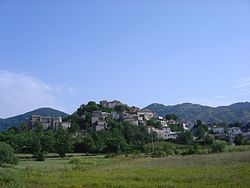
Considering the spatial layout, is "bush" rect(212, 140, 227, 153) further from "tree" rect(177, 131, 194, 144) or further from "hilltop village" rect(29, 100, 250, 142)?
"hilltop village" rect(29, 100, 250, 142)

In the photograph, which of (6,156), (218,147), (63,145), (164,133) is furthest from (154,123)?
(6,156)

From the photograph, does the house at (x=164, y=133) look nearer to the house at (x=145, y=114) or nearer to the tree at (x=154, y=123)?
the tree at (x=154, y=123)

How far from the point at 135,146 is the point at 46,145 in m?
18.6

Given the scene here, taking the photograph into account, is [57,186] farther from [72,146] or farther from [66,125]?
[66,125]

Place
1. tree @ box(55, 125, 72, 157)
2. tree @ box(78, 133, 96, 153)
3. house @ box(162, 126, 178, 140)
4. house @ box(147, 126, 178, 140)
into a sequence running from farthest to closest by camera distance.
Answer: house @ box(147, 126, 178, 140)
house @ box(162, 126, 178, 140)
tree @ box(78, 133, 96, 153)
tree @ box(55, 125, 72, 157)

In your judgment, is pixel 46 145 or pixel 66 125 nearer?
pixel 46 145

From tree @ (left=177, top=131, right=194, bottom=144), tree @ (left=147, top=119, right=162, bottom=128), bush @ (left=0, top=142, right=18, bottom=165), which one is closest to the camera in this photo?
bush @ (left=0, top=142, right=18, bottom=165)

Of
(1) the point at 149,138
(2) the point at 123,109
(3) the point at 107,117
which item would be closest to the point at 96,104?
(2) the point at 123,109

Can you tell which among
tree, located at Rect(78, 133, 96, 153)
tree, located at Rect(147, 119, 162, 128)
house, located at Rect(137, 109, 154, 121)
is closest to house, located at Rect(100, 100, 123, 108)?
house, located at Rect(137, 109, 154, 121)

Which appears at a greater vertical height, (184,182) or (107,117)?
(107,117)

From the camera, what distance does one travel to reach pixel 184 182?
20.5 m

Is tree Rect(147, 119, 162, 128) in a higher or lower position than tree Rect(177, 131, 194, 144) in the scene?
higher

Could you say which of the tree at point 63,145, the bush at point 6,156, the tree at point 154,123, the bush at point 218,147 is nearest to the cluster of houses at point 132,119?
the tree at point 154,123

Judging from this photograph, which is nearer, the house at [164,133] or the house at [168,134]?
the house at [168,134]
